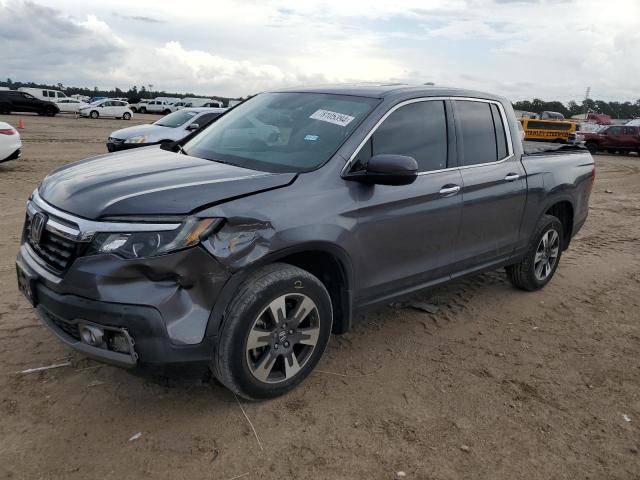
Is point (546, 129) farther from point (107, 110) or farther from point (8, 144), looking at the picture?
point (107, 110)

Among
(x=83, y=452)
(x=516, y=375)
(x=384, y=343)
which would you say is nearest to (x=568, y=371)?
(x=516, y=375)

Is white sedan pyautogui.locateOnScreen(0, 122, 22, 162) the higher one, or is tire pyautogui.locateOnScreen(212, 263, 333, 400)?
tire pyautogui.locateOnScreen(212, 263, 333, 400)

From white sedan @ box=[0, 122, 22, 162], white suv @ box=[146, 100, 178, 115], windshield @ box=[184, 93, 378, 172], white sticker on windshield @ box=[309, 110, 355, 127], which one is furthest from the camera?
white suv @ box=[146, 100, 178, 115]

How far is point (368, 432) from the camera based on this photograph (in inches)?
120

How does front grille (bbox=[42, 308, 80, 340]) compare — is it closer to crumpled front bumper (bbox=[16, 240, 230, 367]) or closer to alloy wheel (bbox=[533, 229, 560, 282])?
crumpled front bumper (bbox=[16, 240, 230, 367])

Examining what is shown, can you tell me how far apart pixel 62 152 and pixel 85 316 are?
14810 mm

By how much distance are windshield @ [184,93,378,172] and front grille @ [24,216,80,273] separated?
44.6 inches

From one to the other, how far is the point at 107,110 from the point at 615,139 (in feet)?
109

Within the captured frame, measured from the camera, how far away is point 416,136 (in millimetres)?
3939

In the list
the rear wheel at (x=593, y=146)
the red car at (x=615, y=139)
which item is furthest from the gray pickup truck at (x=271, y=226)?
the rear wheel at (x=593, y=146)

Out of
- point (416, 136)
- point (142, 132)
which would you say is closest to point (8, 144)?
point (142, 132)

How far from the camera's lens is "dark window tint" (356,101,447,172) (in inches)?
144

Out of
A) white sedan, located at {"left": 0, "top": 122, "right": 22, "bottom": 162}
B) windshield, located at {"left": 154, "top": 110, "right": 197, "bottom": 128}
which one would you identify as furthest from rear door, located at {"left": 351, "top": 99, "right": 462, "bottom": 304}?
white sedan, located at {"left": 0, "top": 122, "right": 22, "bottom": 162}

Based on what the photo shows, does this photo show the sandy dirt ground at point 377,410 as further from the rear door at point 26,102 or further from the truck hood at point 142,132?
the rear door at point 26,102
